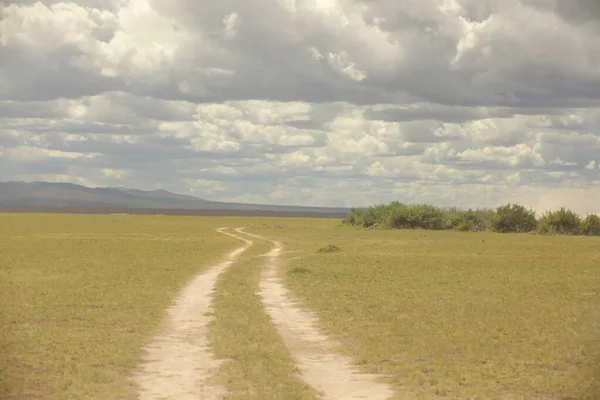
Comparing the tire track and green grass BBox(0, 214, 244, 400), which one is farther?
green grass BBox(0, 214, 244, 400)

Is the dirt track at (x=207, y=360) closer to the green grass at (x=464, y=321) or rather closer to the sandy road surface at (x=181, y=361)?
the sandy road surface at (x=181, y=361)

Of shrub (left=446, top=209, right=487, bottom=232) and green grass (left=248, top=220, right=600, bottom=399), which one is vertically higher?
shrub (left=446, top=209, right=487, bottom=232)

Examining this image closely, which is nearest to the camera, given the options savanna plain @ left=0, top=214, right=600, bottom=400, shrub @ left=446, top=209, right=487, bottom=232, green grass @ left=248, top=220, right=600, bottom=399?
savanna plain @ left=0, top=214, right=600, bottom=400

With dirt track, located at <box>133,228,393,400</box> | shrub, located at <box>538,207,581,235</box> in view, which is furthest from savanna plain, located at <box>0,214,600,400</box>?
shrub, located at <box>538,207,581,235</box>

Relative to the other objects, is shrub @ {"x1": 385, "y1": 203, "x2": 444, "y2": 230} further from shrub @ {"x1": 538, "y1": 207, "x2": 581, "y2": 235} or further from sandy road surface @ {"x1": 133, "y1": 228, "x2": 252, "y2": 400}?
sandy road surface @ {"x1": 133, "y1": 228, "x2": 252, "y2": 400}

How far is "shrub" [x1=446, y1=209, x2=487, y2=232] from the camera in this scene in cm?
9156

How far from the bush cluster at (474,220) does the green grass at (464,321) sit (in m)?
43.7

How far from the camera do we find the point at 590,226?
275 feet

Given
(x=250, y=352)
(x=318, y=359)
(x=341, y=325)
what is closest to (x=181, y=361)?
(x=250, y=352)

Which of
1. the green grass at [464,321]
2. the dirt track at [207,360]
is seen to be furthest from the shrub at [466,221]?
the dirt track at [207,360]

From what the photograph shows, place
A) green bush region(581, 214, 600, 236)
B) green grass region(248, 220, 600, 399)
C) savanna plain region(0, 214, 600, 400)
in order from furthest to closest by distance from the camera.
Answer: green bush region(581, 214, 600, 236) < green grass region(248, 220, 600, 399) < savanna plain region(0, 214, 600, 400)

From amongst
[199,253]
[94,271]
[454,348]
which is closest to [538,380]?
[454,348]

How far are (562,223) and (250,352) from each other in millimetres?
73902

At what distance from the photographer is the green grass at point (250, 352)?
40.7 feet
